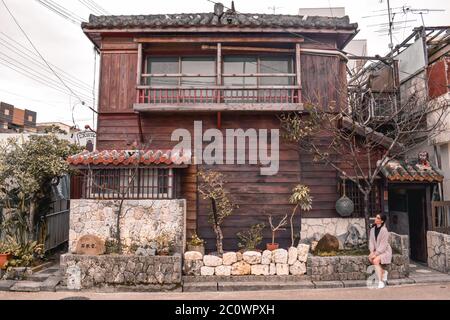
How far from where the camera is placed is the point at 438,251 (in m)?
10.6

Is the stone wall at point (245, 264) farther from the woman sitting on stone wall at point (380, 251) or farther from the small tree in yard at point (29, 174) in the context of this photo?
the small tree in yard at point (29, 174)

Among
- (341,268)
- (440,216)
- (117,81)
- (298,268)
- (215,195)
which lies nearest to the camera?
(341,268)

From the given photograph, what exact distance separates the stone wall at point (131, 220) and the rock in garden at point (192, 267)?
25.9 inches

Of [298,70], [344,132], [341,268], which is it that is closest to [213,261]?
[341,268]

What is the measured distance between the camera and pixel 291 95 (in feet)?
39.9

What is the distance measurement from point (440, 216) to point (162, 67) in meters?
12.1

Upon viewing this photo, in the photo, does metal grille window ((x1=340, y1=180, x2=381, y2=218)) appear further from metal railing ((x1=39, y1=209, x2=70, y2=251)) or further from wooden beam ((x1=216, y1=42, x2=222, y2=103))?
metal railing ((x1=39, y1=209, x2=70, y2=251))

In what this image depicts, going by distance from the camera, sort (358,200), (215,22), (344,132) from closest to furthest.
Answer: (215,22) → (358,200) → (344,132)

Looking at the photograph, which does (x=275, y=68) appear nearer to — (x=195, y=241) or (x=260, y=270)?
(x=195, y=241)

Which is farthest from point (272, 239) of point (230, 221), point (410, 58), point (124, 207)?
point (410, 58)

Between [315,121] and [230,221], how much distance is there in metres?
4.92

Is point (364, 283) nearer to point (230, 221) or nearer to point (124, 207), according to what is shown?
point (230, 221)

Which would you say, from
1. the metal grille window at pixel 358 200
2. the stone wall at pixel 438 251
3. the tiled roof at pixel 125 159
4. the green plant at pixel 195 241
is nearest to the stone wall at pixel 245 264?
the green plant at pixel 195 241

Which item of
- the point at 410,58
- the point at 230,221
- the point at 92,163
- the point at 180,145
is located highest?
the point at 410,58
